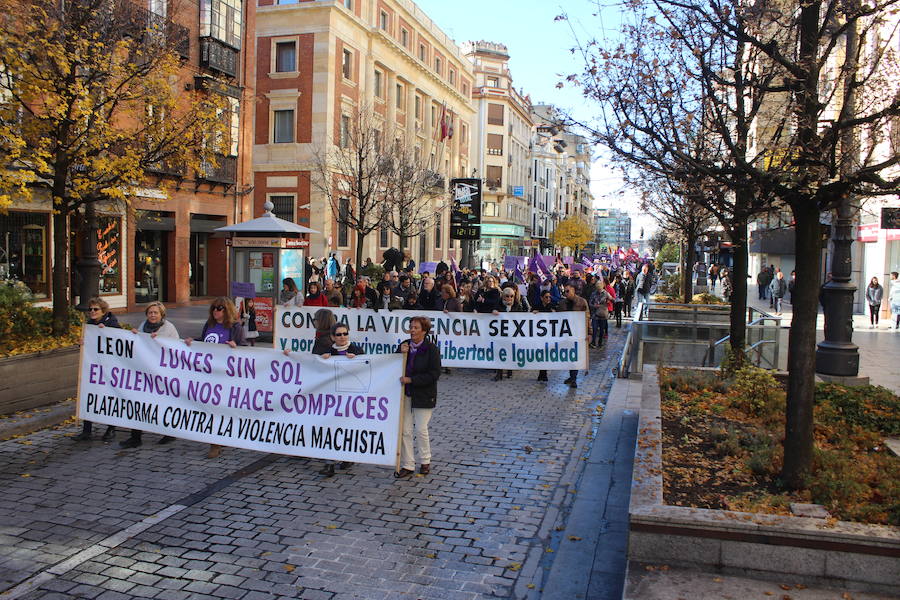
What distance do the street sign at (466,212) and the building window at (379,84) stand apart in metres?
8.36

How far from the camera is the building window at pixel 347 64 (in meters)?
39.1

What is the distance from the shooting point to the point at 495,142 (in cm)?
8106

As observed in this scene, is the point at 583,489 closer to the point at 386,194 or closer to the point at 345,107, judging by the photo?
the point at 386,194

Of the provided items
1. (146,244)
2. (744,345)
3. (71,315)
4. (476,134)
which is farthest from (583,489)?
(476,134)

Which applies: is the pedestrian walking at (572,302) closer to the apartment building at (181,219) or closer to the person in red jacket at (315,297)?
the person in red jacket at (315,297)

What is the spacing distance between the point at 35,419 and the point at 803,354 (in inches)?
345

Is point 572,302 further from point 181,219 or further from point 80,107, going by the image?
point 181,219

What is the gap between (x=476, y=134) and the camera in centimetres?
7969

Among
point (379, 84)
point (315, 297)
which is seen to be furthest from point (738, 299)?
point (379, 84)

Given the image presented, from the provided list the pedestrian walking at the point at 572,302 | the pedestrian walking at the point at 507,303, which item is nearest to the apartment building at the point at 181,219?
the pedestrian walking at the point at 507,303

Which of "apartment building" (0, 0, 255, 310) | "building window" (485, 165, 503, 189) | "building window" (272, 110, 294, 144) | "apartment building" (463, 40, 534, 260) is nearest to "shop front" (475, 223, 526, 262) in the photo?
"apartment building" (463, 40, 534, 260)

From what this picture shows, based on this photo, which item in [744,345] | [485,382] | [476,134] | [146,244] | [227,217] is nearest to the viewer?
[744,345]

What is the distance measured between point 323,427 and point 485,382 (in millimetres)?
6351

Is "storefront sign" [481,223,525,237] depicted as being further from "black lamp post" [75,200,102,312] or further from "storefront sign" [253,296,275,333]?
"black lamp post" [75,200,102,312]
